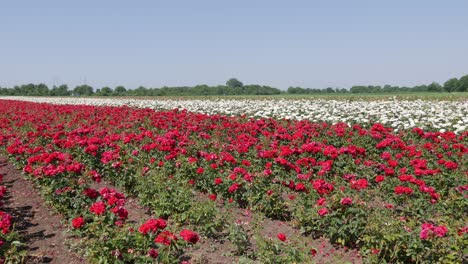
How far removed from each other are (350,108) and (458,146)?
36.5 ft

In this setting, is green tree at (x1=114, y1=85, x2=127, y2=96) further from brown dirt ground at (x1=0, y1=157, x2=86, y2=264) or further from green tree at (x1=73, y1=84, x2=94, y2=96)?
brown dirt ground at (x1=0, y1=157, x2=86, y2=264)

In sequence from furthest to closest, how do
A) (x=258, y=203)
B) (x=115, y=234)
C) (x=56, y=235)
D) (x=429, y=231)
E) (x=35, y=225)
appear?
1. (x=258, y=203)
2. (x=35, y=225)
3. (x=56, y=235)
4. (x=115, y=234)
5. (x=429, y=231)

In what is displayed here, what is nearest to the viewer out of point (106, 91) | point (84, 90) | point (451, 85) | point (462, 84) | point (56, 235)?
point (56, 235)

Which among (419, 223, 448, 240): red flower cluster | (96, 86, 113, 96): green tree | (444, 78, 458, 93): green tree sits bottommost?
(419, 223, 448, 240): red flower cluster

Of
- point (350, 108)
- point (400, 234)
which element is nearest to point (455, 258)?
point (400, 234)

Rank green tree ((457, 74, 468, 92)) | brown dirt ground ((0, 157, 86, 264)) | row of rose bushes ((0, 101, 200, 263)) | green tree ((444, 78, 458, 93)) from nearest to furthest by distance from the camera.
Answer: row of rose bushes ((0, 101, 200, 263)) < brown dirt ground ((0, 157, 86, 264)) < green tree ((457, 74, 468, 92)) < green tree ((444, 78, 458, 93))

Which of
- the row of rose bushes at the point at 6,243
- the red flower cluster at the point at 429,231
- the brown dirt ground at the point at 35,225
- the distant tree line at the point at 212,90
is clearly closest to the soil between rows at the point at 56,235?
the brown dirt ground at the point at 35,225

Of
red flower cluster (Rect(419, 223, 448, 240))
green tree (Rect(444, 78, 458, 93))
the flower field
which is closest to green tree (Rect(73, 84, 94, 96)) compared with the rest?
green tree (Rect(444, 78, 458, 93))

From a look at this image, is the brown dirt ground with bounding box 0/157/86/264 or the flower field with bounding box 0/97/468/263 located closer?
the flower field with bounding box 0/97/468/263

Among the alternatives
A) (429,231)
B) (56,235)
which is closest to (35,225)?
(56,235)

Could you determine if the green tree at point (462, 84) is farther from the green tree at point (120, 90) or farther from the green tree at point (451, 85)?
the green tree at point (120, 90)

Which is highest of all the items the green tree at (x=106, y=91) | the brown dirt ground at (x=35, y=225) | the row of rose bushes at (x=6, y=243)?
the green tree at (x=106, y=91)

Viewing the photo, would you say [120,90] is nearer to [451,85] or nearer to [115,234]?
[451,85]

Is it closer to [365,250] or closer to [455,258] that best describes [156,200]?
[365,250]
